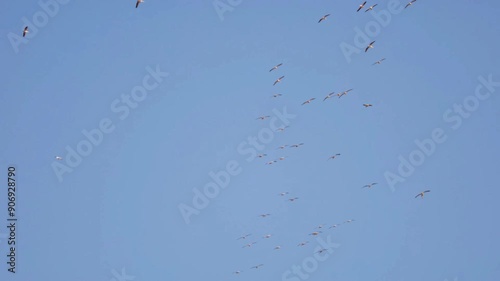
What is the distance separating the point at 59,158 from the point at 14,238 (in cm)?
907

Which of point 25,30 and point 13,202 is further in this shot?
point 13,202

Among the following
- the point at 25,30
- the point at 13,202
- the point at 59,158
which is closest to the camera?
the point at 25,30

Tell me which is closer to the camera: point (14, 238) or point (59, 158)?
point (14, 238)

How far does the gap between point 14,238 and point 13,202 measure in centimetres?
311

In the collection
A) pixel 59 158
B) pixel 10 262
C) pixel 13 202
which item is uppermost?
pixel 59 158

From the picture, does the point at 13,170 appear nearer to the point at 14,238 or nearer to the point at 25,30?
the point at 14,238

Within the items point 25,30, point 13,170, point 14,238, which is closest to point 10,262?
point 14,238

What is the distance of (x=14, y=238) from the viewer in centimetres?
5384

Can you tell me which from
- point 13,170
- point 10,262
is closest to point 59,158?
point 13,170

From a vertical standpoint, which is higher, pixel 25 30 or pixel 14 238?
pixel 25 30

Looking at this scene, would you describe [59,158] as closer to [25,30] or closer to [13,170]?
[13,170]

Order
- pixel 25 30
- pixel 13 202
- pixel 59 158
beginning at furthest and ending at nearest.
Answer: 1. pixel 59 158
2. pixel 13 202
3. pixel 25 30

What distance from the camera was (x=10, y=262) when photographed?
176ft

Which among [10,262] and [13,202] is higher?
[13,202]
